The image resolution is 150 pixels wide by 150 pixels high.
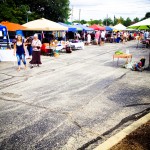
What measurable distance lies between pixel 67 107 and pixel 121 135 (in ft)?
7.22

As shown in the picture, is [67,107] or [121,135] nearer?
[121,135]

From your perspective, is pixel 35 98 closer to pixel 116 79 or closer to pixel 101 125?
pixel 101 125

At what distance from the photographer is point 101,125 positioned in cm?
542

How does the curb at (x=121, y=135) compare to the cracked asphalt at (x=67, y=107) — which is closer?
the curb at (x=121, y=135)

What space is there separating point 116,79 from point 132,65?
2975 millimetres

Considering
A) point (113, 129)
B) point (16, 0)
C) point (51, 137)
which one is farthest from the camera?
point (16, 0)

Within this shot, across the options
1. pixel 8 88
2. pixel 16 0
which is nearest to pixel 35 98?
pixel 8 88

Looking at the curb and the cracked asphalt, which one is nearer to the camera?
the curb

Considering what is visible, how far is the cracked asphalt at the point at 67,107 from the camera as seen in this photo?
15.8 ft

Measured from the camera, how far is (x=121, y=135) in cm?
480

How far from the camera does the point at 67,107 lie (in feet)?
21.6

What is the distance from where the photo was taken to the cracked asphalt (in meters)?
4.80

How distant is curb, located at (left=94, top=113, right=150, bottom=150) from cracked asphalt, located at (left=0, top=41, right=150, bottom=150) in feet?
0.62

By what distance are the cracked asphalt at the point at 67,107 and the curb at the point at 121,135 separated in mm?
189
